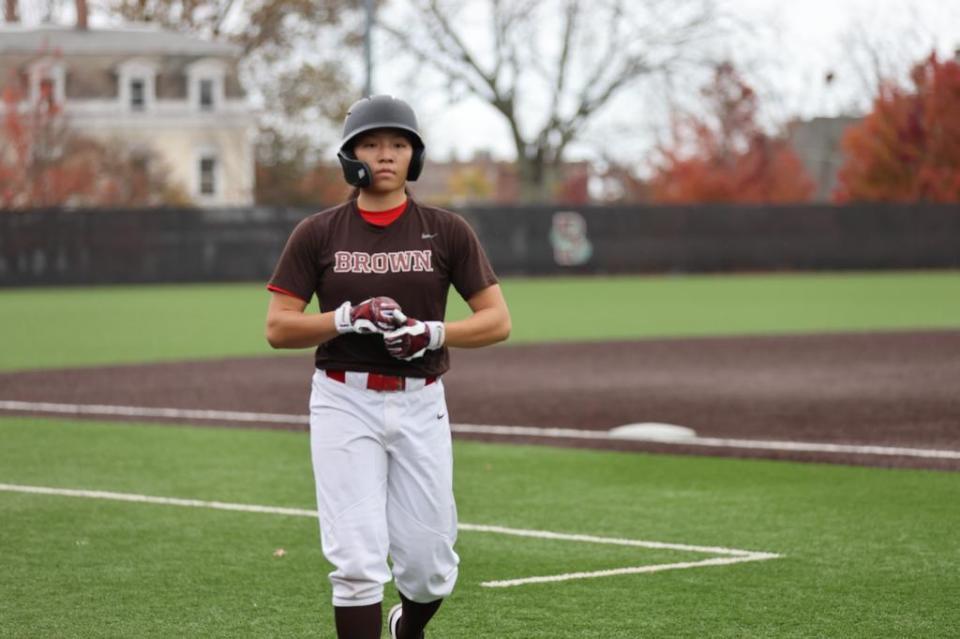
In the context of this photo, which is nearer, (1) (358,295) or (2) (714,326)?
(1) (358,295)

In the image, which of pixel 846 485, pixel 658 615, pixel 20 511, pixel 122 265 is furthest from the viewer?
pixel 122 265

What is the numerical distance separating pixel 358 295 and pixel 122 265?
37.0 metres

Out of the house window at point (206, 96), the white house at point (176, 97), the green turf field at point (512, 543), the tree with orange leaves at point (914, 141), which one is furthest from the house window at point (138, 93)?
the green turf field at point (512, 543)

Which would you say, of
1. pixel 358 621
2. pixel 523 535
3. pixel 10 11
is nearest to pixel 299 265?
pixel 358 621

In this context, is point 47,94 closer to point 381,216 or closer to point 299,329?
point 381,216

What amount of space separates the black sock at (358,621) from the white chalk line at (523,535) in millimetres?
1910

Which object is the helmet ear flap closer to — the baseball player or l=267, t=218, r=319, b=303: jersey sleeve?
the baseball player

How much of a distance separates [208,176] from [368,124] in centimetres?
6390

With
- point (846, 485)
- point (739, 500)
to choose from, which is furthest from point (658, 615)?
point (846, 485)

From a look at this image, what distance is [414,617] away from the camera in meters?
5.72

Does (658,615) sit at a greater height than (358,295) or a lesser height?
lesser

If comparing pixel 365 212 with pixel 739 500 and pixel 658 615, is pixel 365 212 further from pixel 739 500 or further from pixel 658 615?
pixel 739 500

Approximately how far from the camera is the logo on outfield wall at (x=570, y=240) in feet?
146

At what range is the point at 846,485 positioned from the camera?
9891 millimetres
